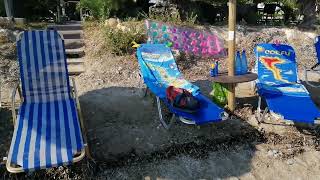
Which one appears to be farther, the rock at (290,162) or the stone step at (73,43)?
the stone step at (73,43)

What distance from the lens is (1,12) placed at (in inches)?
375

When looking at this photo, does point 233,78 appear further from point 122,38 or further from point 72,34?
point 72,34

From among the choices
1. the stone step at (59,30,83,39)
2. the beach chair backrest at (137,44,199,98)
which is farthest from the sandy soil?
the stone step at (59,30,83,39)

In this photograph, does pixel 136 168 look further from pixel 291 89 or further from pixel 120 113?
pixel 291 89

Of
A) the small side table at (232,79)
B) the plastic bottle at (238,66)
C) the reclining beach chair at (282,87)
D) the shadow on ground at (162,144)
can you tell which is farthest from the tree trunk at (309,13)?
the shadow on ground at (162,144)

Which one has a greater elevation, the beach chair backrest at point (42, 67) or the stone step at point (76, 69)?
the beach chair backrest at point (42, 67)

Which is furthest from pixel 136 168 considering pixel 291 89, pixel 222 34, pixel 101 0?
pixel 101 0

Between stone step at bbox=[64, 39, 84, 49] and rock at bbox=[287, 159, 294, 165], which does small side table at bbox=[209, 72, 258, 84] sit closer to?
rock at bbox=[287, 159, 294, 165]

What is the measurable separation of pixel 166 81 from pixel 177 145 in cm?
144

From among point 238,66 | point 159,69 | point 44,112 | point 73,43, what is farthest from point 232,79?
point 73,43

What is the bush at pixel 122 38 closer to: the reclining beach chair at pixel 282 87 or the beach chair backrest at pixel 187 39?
the beach chair backrest at pixel 187 39

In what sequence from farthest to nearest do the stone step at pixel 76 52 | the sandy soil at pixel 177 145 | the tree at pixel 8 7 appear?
1. the tree at pixel 8 7
2. the stone step at pixel 76 52
3. the sandy soil at pixel 177 145

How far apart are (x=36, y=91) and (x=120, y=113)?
4.24 ft

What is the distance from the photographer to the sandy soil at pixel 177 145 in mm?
4363
